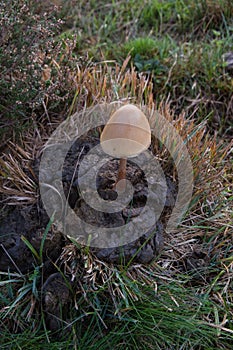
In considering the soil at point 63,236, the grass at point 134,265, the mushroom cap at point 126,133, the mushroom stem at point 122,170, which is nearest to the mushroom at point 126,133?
the mushroom cap at point 126,133

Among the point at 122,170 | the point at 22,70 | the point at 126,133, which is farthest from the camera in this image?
the point at 22,70

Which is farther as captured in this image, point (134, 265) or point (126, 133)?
point (134, 265)

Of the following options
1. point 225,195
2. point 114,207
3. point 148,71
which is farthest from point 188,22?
point 114,207

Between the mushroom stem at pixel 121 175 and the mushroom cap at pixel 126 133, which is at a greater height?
the mushroom cap at pixel 126 133

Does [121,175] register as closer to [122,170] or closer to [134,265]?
[122,170]

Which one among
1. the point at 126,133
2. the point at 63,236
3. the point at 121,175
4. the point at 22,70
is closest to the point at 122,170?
the point at 121,175

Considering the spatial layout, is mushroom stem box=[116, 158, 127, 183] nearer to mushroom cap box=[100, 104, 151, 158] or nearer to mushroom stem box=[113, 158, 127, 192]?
mushroom stem box=[113, 158, 127, 192]

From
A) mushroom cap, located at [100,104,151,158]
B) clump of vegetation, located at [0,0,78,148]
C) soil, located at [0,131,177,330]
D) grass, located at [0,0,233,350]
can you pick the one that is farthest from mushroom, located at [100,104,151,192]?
clump of vegetation, located at [0,0,78,148]

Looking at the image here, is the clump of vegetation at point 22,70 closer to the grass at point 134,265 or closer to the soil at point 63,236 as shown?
the grass at point 134,265
